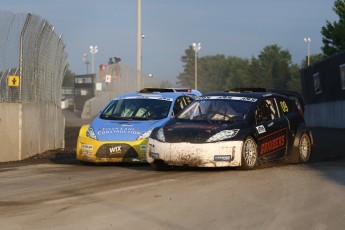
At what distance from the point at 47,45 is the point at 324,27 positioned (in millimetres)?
38282

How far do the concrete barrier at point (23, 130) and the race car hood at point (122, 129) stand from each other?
7.50 feet

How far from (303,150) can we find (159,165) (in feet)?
9.55

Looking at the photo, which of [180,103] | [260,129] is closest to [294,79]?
[180,103]

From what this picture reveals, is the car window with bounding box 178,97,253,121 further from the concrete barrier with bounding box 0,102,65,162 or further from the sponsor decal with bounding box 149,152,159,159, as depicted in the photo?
the concrete barrier with bounding box 0,102,65,162

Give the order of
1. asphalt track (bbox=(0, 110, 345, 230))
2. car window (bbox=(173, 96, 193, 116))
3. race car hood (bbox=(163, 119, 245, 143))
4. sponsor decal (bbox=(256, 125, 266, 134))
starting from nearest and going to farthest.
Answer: asphalt track (bbox=(0, 110, 345, 230)) → race car hood (bbox=(163, 119, 245, 143)) → sponsor decal (bbox=(256, 125, 266, 134)) → car window (bbox=(173, 96, 193, 116))

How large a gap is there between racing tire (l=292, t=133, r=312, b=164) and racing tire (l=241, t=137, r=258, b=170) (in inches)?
59.1

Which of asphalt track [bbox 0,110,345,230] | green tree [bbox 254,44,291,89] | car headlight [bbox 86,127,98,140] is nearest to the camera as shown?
asphalt track [bbox 0,110,345,230]

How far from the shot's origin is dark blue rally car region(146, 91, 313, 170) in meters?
12.0

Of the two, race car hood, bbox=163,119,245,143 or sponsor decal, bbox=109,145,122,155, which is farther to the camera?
sponsor decal, bbox=109,145,122,155

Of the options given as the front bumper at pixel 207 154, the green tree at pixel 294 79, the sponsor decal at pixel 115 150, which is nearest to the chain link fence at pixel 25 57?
the sponsor decal at pixel 115 150

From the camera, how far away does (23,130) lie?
53.3 ft

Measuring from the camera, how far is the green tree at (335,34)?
52.9 m

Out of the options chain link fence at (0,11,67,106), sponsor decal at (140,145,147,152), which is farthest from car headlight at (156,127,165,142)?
chain link fence at (0,11,67,106)

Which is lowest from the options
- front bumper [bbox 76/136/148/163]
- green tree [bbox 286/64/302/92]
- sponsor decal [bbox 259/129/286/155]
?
front bumper [bbox 76/136/148/163]
